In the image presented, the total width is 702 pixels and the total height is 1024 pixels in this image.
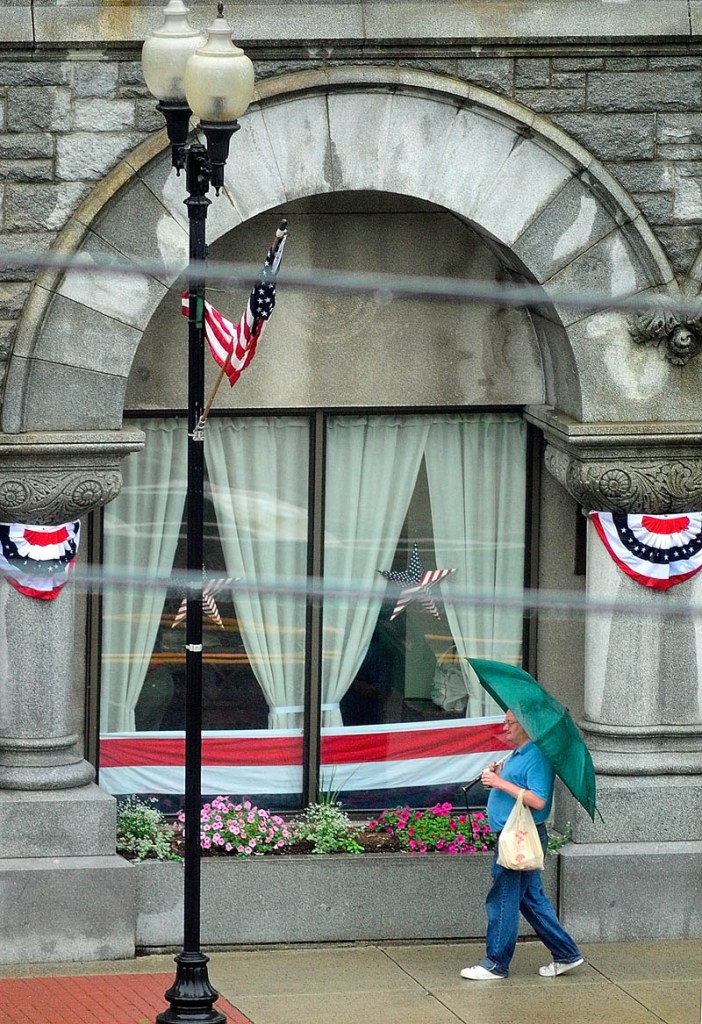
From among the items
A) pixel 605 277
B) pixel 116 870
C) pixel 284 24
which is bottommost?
pixel 116 870

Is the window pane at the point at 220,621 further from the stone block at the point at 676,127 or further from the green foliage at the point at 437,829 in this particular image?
the stone block at the point at 676,127

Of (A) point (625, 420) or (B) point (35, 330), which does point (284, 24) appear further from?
(A) point (625, 420)

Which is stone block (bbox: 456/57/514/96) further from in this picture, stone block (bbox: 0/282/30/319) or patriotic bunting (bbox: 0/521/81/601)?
patriotic bunting (bbox: 0/521/81/601)

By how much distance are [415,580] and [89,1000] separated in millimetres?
3686

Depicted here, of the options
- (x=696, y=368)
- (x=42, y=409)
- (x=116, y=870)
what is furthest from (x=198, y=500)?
(x=696, y=368)

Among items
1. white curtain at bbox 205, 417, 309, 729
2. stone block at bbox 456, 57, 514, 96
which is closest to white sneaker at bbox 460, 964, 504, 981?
white curtain at bbox 205, 417, 309, 729

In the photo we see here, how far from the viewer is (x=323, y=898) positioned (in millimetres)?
12867

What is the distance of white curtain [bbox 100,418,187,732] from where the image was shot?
13.2m

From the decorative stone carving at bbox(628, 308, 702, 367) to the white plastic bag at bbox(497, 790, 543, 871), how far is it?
3109 mm

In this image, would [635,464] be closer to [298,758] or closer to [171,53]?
[298,758]

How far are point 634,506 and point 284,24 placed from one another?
3.81m

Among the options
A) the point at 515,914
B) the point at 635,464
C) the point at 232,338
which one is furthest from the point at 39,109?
the point at 515,914

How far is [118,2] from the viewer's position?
12039mm

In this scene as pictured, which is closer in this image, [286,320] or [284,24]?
[284,24]
